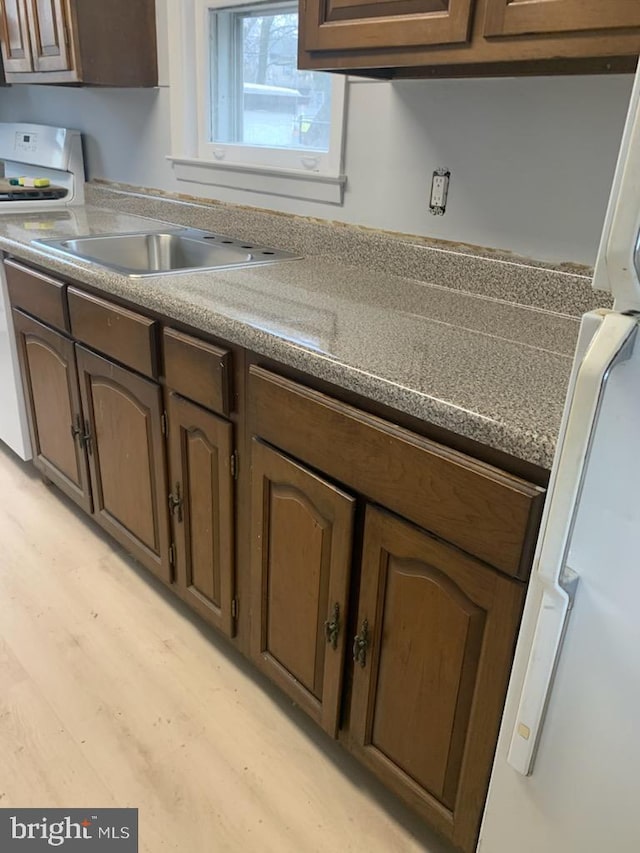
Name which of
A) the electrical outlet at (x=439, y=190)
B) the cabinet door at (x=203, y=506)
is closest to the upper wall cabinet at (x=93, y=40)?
the electrical outlet at (x=439, y=190)

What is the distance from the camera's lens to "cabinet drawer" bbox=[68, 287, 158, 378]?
150cm

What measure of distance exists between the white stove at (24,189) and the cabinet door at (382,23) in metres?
1.31

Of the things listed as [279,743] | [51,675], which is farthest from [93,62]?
[279,743]

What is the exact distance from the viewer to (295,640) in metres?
1.34

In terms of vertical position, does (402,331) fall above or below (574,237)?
below

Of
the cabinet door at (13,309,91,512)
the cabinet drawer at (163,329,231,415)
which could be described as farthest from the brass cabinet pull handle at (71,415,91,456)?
the cabinet drawer at (163,329,231,415)

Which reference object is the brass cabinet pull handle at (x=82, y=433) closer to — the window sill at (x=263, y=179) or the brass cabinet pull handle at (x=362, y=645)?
the window sill at (x=263, y=179)

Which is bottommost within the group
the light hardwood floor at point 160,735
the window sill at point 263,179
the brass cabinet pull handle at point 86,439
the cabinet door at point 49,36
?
the light hardwood floor at point 160,735

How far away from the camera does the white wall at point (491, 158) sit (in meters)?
1.29

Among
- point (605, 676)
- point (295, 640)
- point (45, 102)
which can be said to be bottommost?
point (295, 640)

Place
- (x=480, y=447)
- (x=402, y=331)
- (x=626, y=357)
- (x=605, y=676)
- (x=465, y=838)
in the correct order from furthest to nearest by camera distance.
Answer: (x=402, y=331) < (x=465, y=838) < (x=480, y=447) < (x=605, y=676) < (x=626, y=357)

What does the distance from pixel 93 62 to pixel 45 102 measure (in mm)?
926

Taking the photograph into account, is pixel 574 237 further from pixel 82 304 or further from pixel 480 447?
pixel 82 304

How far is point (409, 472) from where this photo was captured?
0.98 meters
